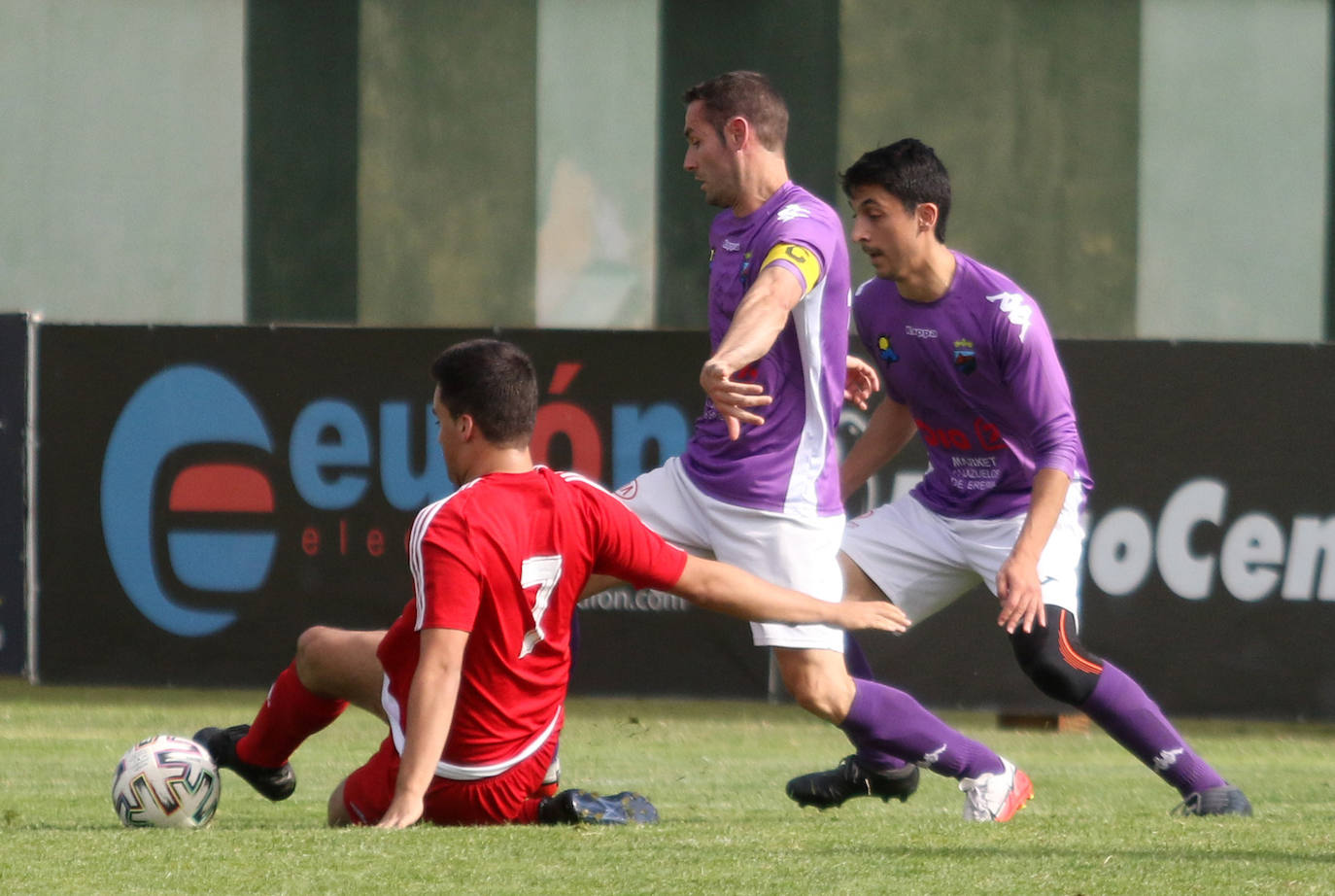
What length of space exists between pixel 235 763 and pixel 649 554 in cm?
129

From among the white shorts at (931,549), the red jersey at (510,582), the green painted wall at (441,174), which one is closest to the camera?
the red jersey at (510,582)

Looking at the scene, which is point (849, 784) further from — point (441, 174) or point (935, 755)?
point (441, 174)

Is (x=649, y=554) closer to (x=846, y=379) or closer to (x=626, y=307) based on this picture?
(x=846, y=379)

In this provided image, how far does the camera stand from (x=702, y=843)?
13.6 feet

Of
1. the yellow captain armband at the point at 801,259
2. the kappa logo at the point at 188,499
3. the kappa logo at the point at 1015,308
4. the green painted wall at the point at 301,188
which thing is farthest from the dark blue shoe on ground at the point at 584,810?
the green painted wall at the point at 301,188

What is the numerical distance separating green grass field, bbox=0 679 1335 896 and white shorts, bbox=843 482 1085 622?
0.63 meters

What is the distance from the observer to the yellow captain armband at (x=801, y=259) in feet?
15.6

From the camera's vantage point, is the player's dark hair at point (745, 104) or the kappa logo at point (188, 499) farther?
the kappa logo at point (188, 499)

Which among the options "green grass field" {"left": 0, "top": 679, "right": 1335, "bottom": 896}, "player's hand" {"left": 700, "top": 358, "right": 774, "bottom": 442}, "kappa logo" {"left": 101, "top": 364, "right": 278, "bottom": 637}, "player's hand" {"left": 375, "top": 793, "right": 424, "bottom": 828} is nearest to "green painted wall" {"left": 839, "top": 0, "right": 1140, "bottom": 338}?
"kappa logo" {"left": 101, "top": 364, "right": 278, "bottom": 637}

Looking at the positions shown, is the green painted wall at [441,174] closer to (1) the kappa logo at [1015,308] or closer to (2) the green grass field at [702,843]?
(2) the green grass field at [702,843]

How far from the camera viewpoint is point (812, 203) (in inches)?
199

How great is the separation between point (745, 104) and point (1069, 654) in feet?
5.50

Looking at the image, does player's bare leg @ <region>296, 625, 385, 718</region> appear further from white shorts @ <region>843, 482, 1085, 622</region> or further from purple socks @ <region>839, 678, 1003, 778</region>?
white shorts @ <region>843, 482, 1085, 622</region>

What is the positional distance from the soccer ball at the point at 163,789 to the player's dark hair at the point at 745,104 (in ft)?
6.90
